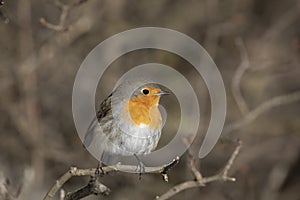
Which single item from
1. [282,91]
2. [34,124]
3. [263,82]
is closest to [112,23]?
[34,124]

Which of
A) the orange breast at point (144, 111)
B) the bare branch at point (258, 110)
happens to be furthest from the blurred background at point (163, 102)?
the orange breast at point (144, 111)

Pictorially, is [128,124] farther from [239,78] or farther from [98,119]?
[239,78]

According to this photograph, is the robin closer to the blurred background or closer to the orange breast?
the orange breast

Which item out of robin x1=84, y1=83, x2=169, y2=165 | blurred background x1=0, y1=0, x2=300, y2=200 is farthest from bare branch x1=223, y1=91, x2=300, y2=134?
robin x1=84, y1=83, x2=169, y2=165

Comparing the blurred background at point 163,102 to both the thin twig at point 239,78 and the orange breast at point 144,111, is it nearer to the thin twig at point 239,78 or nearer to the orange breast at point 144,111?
the thin twig at point 239,78

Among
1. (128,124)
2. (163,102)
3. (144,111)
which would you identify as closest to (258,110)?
(163,102)

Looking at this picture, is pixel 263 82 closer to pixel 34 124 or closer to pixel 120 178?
pixel 120 178
